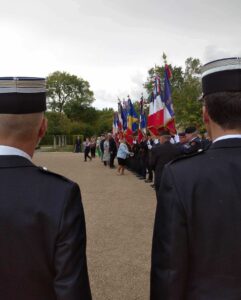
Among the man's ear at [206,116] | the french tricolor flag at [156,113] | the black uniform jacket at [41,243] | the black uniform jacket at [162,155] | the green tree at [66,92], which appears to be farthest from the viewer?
the green tree at [66,92]

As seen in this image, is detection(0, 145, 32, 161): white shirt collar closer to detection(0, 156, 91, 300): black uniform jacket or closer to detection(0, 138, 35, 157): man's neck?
detection(0, 138, 35, 157): man's neck

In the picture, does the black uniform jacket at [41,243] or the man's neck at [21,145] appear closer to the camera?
the black uniform jacket at [41,243]

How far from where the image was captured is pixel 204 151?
2.06 m

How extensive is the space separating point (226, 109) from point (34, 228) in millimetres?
1028

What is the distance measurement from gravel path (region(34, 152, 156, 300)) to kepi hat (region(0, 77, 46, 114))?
3.30 meters

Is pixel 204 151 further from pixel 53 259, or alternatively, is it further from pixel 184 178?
pixel 53 259

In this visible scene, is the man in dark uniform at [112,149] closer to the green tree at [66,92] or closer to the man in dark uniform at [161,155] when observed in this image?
the man in dark uniform at [161,155]

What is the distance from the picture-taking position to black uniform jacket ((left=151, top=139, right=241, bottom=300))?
1897 millimetres

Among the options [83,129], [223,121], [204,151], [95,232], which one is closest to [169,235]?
[204,151]

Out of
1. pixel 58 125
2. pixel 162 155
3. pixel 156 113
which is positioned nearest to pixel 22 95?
pixel 162 155

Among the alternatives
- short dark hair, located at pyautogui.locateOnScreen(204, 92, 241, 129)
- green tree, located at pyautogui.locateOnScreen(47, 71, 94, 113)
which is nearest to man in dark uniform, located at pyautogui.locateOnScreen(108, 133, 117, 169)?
short dark hair, located at pyautogui.locateOnScreen(204, 92, 241, 129)

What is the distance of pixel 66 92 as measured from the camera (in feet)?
282

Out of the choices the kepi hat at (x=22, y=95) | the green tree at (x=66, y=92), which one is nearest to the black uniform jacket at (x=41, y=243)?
the kepi hat at (x=22, y=95)

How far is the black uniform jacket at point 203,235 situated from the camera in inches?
74.7
